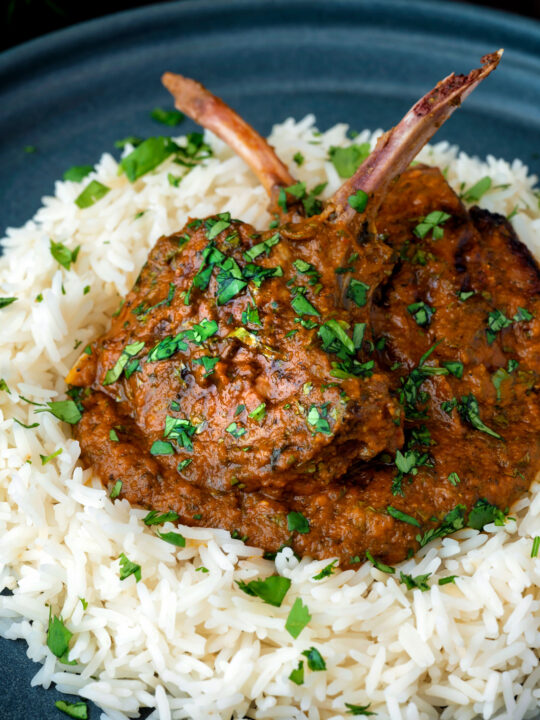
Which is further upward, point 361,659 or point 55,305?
point 55,305

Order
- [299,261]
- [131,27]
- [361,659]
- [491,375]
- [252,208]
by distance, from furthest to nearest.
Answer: [131,27] → [252,208] → [491,375] → [299,261] → [361,659]

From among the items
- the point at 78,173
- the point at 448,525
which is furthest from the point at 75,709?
the point at 78,173

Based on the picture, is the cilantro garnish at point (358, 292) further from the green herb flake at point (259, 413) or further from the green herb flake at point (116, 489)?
the green herb flake at point (116, 489)

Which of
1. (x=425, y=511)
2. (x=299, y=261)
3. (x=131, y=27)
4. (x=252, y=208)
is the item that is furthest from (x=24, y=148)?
(x=425, y=511)

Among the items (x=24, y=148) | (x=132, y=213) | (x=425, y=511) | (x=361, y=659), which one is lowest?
(x=361, y=659)

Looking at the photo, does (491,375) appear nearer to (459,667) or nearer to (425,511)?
(425,511)

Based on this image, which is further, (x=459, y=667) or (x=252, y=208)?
(x=252, y=208)

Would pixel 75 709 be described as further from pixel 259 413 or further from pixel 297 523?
pixel 259 413

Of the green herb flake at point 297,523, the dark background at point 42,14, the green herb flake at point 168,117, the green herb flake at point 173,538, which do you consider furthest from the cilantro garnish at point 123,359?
the dark background at point 42,14
